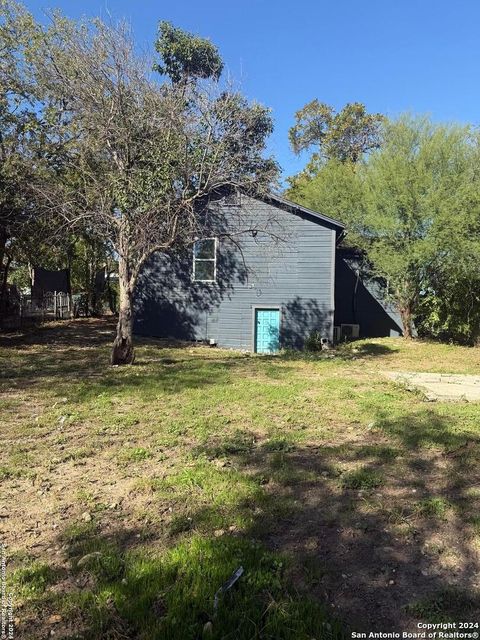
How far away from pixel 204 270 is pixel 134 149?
6864 millimetres

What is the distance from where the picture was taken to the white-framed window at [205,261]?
16.3 meters

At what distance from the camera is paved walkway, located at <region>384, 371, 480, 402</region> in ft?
26.0

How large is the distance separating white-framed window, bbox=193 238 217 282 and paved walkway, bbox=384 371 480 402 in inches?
304

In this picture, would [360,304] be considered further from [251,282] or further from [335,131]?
[335,131]

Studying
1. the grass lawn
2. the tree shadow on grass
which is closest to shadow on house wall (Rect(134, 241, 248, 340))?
the grass lawn

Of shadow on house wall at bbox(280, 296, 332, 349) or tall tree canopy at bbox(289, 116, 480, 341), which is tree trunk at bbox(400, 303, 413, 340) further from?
shadow on house wall at bbox(280, 296, 332, 349)

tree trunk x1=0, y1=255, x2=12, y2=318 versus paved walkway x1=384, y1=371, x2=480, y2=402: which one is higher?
tree trunk x1=0, y1=255, x2=12, y2=318

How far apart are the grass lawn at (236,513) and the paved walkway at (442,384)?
727 mm

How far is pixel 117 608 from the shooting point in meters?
2.52

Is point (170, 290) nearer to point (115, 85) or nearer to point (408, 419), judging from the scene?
point (115, 85)

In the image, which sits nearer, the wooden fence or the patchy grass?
the patchy grass

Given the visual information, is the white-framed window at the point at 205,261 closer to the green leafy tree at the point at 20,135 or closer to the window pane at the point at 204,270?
the window pane at the point at 204,270

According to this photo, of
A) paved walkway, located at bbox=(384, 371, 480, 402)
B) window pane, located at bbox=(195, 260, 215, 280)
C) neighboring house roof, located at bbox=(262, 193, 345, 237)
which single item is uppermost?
neighboring house roof, located at bbox=(262, 193, 345, 237)

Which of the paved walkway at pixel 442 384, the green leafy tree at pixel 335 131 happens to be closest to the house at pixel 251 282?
the paved walkway at pixel 442 384
